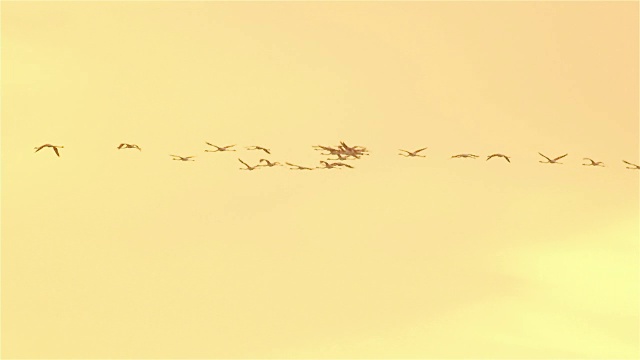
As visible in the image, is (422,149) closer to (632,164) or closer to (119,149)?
(632,164)

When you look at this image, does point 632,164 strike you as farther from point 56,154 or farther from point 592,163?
point 56,154

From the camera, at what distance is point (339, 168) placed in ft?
91.8

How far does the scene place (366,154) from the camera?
2789 centimetres

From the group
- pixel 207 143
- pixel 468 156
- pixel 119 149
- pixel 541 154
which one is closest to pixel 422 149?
pixel 468 156

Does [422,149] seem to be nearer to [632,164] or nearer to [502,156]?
[502,156]

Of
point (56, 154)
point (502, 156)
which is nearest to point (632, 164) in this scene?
point (502, 156)

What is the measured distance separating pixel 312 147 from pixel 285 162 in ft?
→ 2.58

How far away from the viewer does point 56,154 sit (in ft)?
89.2

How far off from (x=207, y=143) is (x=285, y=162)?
2.04 m

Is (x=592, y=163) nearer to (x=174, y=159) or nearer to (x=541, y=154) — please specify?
(x=541, y=154)

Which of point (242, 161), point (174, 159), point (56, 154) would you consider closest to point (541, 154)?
point (242, 161)

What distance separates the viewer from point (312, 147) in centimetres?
2783

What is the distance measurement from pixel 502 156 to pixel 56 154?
1140cm

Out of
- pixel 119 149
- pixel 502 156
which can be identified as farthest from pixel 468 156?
pixel 119 149
